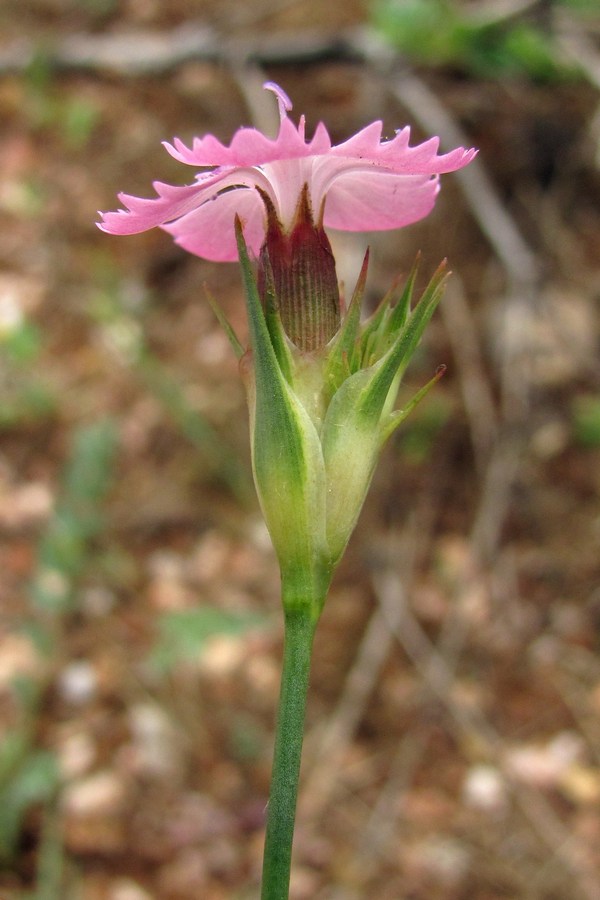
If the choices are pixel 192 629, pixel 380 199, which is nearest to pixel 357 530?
pixel 192 629

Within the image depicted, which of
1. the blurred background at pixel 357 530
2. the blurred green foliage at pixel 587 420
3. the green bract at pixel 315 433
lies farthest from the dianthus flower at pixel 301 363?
the blurred green foliage at pixel 587 420

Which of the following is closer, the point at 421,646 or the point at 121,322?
the point at 421,646

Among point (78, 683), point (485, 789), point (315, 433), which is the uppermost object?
point (315, 433)

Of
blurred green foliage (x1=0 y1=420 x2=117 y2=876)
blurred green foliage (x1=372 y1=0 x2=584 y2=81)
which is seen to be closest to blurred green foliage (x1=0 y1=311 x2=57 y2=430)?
blurred green foliage (x1=0 y1=420 x2=117 y2=876)

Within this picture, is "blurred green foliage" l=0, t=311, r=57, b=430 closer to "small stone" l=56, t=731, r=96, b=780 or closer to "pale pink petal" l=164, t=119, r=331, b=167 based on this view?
"small stone" l=56, t=731, r=96, b=780

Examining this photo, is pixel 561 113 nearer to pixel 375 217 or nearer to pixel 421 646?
pixel 421 646

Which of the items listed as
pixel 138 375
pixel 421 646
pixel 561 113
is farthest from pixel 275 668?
pixel 561 113

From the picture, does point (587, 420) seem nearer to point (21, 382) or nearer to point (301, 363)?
point (21, 382)
